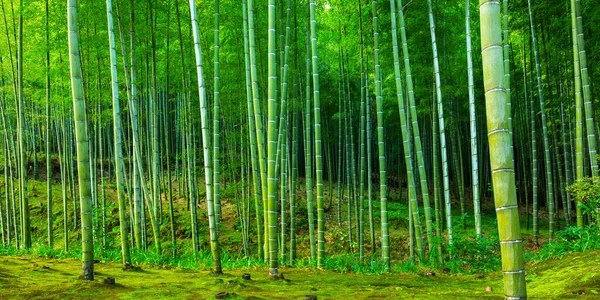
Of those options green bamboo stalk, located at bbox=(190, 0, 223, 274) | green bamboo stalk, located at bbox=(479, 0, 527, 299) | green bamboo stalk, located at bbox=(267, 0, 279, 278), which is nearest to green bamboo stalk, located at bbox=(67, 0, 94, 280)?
green bamboo stalk, located at bbox=(190, 0, 223, 274)

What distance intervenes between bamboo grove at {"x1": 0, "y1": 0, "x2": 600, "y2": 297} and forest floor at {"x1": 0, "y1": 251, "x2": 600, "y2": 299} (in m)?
0.37

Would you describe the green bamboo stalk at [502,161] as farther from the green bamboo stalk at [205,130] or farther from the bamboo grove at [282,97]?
the green bamboo stalk at [205,130]

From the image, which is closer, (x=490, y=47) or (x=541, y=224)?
(x=490, y=47)

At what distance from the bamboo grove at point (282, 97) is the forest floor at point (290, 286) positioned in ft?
1.21

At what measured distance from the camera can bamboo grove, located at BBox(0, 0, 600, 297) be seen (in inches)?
149

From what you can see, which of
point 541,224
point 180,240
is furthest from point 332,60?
point 541,224

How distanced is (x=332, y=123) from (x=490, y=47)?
14.4 metres


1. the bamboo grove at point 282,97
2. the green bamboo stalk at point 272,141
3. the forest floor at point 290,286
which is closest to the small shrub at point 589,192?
the bamboo grove at point 282,97

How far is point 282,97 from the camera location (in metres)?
4.86

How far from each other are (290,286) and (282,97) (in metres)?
2.21

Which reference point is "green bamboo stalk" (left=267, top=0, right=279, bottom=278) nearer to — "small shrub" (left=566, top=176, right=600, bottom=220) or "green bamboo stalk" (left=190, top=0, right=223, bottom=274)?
"green bamboo stalk" (left=190, top=0, right=223, bottom=274)

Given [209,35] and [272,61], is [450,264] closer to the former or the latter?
[272,61]

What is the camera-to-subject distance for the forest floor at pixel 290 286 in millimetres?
2650

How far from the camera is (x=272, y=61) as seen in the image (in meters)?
3.54
